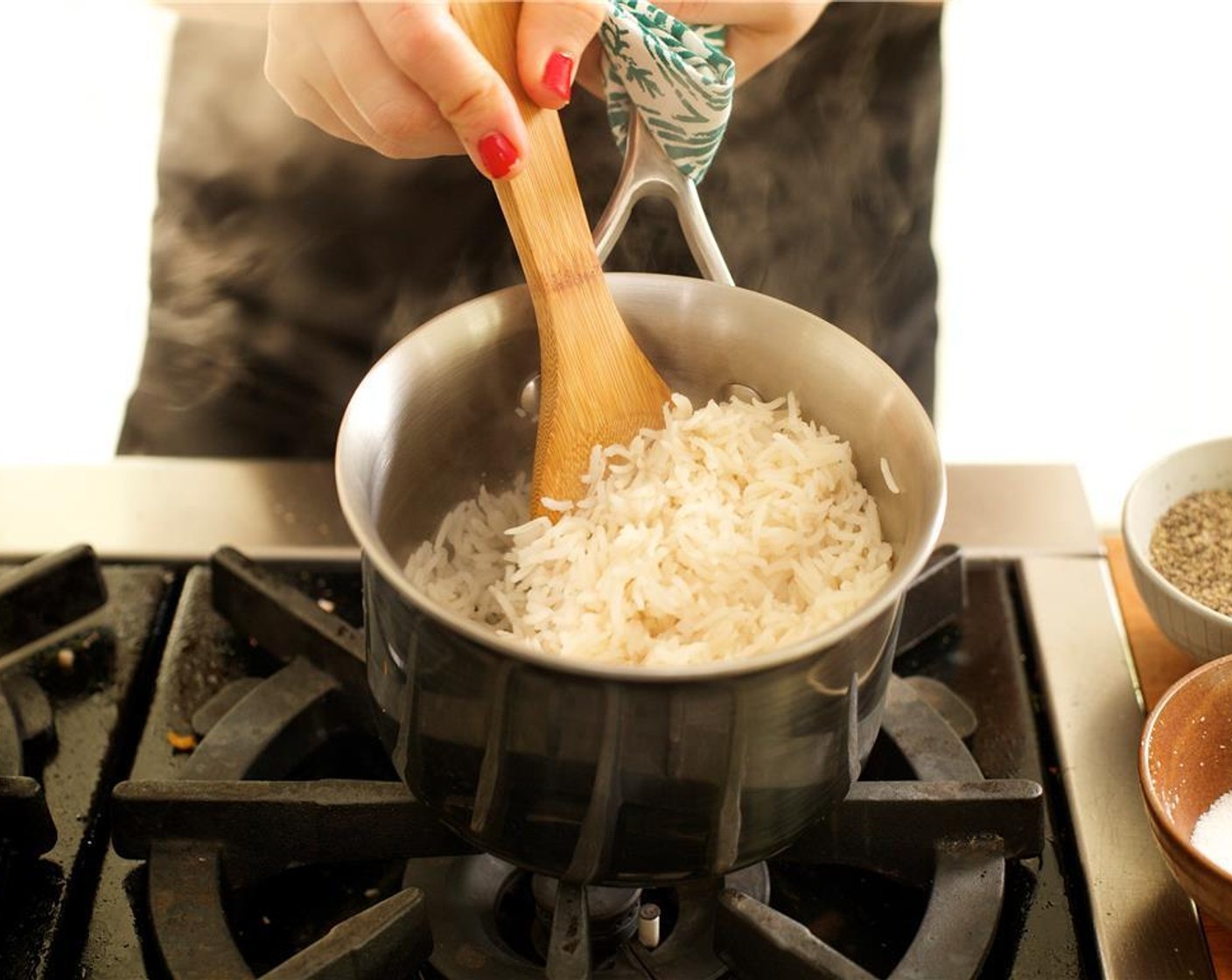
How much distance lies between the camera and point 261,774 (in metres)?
0.86

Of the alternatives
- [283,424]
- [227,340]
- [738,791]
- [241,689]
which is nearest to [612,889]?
[738,791]

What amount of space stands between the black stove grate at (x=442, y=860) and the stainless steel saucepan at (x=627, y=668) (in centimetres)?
6

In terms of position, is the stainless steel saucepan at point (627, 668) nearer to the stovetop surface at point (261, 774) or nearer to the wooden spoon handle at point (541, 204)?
the wooden spoon handle at point (541, 204)

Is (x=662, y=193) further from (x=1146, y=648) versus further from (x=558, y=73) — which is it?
(x=1146, y=648)

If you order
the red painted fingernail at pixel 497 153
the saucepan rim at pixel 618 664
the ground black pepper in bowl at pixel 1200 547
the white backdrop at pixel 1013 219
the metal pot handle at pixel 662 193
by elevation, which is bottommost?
the white backdrop at pixel 1013 219

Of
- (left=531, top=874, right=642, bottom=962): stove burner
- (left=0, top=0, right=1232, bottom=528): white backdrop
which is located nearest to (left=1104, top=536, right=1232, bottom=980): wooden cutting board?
(left=531, top=874, right=642, bottom=962): stove burner

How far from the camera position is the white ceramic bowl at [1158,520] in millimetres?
877

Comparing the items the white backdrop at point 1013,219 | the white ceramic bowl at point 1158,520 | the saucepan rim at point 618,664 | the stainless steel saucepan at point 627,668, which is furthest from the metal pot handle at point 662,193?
the white backdrop at point 1013,219

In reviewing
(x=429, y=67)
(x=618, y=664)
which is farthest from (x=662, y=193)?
(x=618, y=664)

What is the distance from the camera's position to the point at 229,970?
2.40 feet

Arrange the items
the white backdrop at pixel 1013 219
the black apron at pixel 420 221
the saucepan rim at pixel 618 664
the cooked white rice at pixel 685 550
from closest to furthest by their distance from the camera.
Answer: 1. the saucepan rim at pixel 618 664
2. the cooked white rice at pixel 685 550
3. the black apron at pixel 420 221
4. the white backdrop at pixel 1013 219

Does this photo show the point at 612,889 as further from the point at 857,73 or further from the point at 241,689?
the point at 857,73

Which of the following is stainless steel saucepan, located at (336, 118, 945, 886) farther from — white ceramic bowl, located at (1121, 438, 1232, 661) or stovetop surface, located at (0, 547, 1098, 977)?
white ceramic bowl, located at (1121, 438, 1232, 661)

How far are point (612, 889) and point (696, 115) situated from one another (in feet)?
1.63
